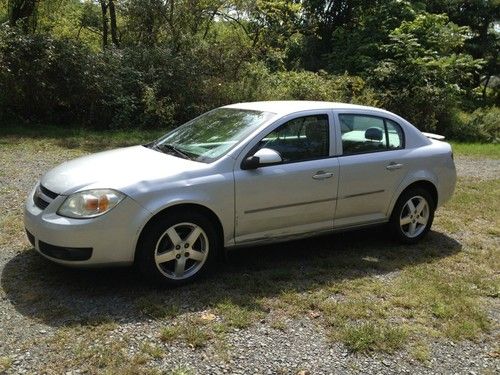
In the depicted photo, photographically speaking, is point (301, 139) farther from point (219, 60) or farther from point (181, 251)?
point (219, 60)

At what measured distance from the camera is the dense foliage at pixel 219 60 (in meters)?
12.9

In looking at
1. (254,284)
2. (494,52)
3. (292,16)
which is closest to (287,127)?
(254,284)

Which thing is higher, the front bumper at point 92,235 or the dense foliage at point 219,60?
the dense foliage at point 219,60

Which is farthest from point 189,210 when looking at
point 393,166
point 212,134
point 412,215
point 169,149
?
point 412,215

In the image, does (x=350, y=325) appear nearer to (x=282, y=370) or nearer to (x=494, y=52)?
(x=282, y=370)

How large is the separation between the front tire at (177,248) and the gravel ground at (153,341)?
6.9 inches

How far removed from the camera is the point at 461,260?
19.2ft

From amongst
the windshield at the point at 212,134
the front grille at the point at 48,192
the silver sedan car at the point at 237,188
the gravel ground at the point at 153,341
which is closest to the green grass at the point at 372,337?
the gravel ground at the point at 153,341

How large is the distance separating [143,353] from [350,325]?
159cm

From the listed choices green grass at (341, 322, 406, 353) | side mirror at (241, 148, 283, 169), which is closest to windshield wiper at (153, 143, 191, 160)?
side mirror at (241, 148, 283, 169)

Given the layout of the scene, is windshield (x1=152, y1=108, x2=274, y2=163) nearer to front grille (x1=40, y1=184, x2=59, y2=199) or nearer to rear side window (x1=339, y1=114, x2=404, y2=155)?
rear side window (x1=339, y1=114, x2=404, y2=155)

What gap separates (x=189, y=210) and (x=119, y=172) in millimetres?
664

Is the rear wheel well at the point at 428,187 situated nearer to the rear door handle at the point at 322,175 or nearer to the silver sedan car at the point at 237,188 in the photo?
the silver sedan car at the point at 237,188

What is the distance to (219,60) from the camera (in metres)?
15.7
